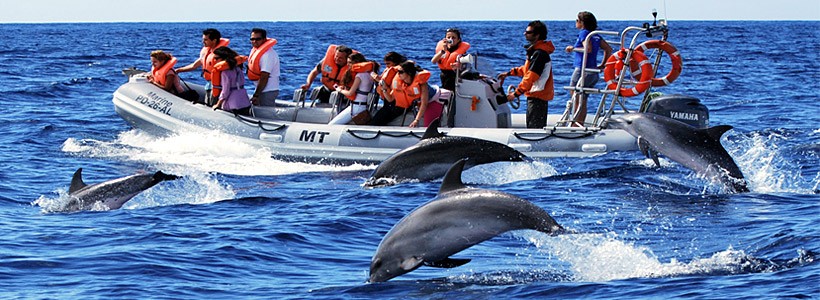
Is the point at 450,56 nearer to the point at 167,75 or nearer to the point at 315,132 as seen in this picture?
the point at 315,132

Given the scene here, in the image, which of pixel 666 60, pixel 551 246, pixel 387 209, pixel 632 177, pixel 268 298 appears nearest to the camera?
pixel 268 298

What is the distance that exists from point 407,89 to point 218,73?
10.7ft

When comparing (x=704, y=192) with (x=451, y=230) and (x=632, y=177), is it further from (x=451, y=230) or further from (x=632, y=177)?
(x=451, y=230)

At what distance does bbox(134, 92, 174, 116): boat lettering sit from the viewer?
19.7 metres

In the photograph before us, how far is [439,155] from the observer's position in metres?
12.7

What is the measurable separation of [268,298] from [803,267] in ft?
13.0

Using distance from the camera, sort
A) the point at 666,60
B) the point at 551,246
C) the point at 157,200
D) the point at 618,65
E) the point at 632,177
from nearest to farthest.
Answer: the point at 551,246 < the point at 157,200 < the point at 632,177 < the point at 618,65 < the point at 666,60

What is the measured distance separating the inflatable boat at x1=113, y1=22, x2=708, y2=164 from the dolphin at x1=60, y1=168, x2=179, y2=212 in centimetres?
514

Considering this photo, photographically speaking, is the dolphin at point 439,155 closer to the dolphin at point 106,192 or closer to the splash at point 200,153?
the dolphin at point 106,192

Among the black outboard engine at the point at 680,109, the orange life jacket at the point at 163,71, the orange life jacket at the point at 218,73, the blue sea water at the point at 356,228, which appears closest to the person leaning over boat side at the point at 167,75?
the orange life jacket at the point at 163,71

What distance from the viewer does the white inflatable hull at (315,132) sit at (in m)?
16.4

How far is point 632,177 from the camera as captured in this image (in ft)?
50.0

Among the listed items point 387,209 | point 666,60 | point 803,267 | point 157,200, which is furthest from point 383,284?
point 666,60

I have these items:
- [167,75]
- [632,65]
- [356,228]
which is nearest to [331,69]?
[167,75]
